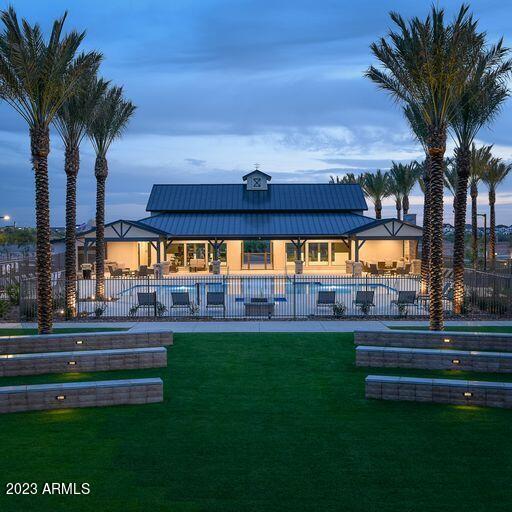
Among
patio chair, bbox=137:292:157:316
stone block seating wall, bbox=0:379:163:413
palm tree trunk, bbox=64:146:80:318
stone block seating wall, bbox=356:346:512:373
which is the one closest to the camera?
stone block seating wall, bbox=0:379:163:413

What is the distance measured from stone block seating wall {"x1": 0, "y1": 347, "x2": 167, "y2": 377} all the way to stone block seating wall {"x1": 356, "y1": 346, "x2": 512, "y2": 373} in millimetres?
4965

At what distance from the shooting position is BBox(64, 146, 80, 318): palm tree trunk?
901 inches

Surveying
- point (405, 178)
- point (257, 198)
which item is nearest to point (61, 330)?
point (257, 198)

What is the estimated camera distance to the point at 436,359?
531 inches

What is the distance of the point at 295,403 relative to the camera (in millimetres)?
11039

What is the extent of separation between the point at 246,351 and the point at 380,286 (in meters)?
19.2

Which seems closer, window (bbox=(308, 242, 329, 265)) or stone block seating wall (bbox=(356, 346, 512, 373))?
stone block seating wall (bbox=(356, 346, 512, 373))

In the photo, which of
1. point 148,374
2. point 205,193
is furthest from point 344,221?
point 148,374

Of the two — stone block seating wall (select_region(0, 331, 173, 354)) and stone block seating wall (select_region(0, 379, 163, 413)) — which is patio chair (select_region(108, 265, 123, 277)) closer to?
stone block seating wall (select_region(0, 331, 173, 354))

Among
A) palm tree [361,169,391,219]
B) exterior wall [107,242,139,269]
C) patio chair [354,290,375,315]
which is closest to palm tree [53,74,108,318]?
patio chair [354,290,375,315]

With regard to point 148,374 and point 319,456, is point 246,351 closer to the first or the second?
point 148,374

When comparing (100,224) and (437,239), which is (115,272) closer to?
(100,224)

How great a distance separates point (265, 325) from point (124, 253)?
27422 millimetres

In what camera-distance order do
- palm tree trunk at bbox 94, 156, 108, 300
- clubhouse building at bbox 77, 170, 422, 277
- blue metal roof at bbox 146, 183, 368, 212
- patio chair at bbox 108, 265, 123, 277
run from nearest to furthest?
1. palm tree trunk at bbox 94, 156, 108, 300
2. patio chair at bbox 108, 265, 123, 277
3. clubhouse building at bbox 77, 170, 422, 277
4. blue metal roof at bbox 146, 183, 368, 212
